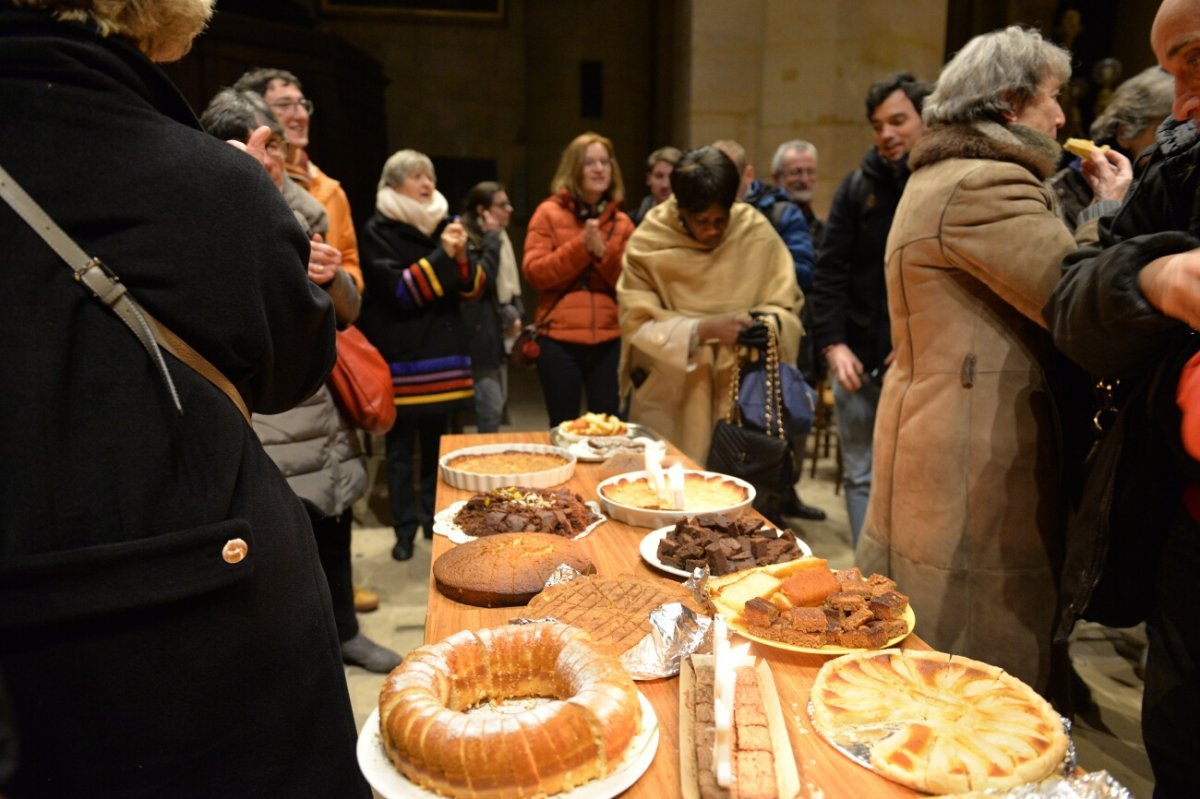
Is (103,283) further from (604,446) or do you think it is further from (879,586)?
(604,446)

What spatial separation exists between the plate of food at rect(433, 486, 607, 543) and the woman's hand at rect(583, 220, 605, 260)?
210cm

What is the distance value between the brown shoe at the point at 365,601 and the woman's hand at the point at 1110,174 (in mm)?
3424

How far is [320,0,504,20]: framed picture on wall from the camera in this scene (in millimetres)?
10828

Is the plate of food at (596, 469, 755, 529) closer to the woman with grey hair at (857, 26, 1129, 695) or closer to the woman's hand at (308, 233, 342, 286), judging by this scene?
the woman with grey hair at (857, 26, 1129, 695)

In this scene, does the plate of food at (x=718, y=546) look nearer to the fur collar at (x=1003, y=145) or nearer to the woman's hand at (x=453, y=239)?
the fur collar at (x=1003, y=145)

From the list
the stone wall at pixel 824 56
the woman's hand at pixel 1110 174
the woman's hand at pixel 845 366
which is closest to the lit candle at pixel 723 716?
the woman's hand at pixel 1110 174

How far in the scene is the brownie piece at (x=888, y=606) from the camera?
1.46m

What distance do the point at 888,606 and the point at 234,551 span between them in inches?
44.7

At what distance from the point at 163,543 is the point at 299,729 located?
1.29ft

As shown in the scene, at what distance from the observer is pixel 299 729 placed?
47.6 inches

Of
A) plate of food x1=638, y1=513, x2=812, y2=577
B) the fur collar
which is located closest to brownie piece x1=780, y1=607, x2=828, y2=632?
plate of food x1=638, y1=513, x2=812, y2=577

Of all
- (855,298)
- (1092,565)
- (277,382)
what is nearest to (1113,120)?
(855,298)

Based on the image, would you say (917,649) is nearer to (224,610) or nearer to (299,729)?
(299,729)

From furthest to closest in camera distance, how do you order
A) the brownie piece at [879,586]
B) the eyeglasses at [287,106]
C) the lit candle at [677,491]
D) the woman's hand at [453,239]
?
the woman's hand at [453,239]
the eyeglasses at [287,106]
the lit candle at [677,491]
the brownie piece at [879,586]
